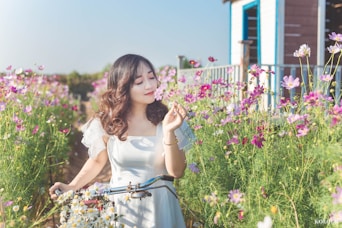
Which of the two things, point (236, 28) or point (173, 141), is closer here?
point (173, 141)

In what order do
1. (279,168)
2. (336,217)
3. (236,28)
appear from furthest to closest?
(236,28), (279,168), (336,217)

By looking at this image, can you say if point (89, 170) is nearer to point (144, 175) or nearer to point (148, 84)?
point (144, 175)

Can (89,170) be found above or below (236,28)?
below

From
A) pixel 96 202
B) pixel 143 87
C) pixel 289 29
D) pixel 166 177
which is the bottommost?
pixel 96 202

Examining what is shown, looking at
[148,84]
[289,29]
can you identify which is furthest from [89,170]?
[289,29]

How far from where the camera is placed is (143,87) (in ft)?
7.29

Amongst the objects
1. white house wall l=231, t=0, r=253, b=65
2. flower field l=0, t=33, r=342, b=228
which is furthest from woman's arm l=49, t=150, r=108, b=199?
white house wall l=231, t=0, r=253, b=65

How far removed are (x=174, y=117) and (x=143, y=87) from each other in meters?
0.31

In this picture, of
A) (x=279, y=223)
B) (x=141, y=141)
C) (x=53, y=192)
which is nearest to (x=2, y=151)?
(x=53, y=192)

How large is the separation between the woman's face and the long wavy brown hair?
0.02m

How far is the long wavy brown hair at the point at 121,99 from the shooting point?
2232 millimetres

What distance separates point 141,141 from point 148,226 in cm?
40

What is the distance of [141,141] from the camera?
2.24 meters

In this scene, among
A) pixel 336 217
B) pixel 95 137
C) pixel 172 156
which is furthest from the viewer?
pixel 95 137
